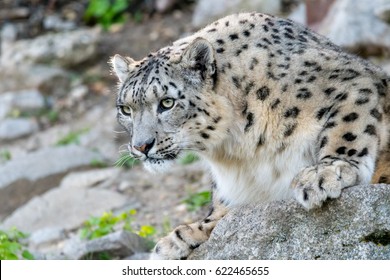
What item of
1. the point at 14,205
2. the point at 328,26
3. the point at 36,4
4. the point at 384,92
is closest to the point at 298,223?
the point at 384,92

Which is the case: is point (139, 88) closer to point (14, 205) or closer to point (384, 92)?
point (384, 92)

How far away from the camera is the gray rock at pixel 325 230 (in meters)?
4.87

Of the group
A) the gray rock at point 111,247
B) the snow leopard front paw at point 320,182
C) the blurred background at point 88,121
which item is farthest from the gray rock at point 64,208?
the snow leopard front paw at point 320,182

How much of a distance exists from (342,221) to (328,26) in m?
7.59

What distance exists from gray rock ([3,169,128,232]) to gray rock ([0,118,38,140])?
346cm

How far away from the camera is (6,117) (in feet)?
47.6

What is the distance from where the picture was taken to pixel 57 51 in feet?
51.6

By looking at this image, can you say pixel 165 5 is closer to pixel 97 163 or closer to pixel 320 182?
pixel 97 163

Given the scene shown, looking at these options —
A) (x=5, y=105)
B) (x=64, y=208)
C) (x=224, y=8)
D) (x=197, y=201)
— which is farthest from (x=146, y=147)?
(x=5, y=105)

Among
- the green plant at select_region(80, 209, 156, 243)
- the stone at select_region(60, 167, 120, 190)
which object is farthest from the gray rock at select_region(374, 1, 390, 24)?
the green plant at select_region(80, 209, 156, 243)

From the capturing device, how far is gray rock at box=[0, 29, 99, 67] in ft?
51.4

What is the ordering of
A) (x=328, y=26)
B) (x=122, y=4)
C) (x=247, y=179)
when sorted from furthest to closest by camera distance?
(x=122, y=4)
(x=328, y=26)
(x=247, y=179)

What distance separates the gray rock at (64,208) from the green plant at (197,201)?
91cm

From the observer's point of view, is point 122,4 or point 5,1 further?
point 5,1
